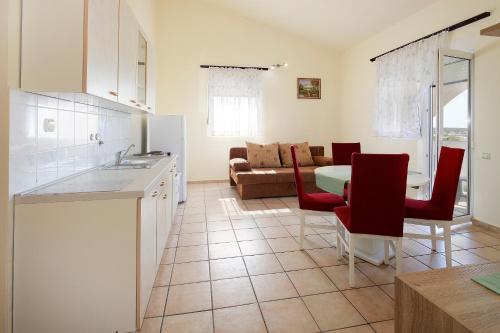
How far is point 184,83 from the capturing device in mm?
5504

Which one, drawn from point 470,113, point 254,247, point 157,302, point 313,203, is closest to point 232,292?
point 157,302

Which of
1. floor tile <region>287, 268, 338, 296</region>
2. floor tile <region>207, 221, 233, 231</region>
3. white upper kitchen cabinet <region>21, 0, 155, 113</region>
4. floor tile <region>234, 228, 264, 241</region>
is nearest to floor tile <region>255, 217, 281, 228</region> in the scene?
floor tile <region>234, 228, 264, 241</region>

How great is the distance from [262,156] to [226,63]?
204 cm

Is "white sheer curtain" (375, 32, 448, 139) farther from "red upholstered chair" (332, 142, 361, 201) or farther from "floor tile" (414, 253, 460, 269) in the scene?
"floor tile" (414, 253, 460, 269)

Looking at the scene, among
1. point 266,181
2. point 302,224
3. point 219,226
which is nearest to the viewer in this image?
point 302,224

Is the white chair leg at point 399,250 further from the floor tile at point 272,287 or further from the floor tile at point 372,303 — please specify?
the floor tile at point 272,287

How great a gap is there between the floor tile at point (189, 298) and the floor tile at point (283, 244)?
847 mm

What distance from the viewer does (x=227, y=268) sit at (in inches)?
89.3

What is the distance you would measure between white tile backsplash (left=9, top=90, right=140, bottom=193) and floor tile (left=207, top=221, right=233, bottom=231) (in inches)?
53.5

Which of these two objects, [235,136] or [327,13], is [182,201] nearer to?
[235,136]

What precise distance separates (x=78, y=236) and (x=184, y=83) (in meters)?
4.61

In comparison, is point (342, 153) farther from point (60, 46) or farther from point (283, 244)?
point (60, 46)

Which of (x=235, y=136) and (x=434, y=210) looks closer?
(x=434, y=210)

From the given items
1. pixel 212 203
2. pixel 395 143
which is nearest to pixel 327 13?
pixel 395 143
